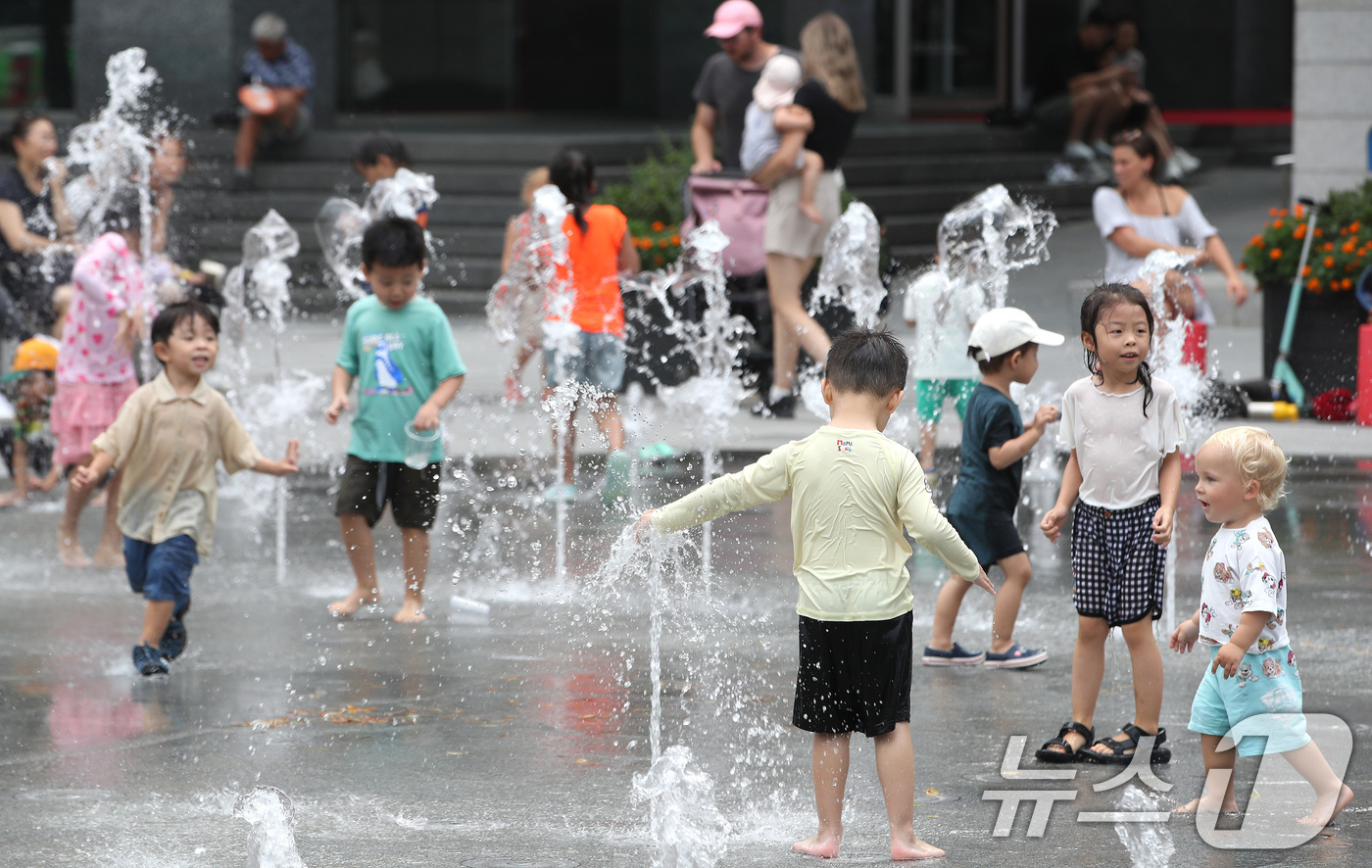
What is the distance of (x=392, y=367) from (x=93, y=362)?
210cm

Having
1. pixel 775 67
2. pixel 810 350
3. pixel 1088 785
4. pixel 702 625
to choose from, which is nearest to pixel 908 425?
pixel 810 350

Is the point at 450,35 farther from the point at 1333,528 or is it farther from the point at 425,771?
the point at 425,771

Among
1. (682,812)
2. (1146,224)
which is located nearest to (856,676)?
(682,812)

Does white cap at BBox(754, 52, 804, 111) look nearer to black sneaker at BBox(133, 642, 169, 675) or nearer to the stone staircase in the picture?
the stone staircase

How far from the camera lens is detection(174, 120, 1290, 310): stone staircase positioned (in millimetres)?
16234

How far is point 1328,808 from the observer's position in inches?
176

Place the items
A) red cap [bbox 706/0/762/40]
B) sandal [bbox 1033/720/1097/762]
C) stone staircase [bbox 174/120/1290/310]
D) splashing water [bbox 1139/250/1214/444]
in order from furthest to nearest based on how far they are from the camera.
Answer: stone staircase [bbox 174/120/1290/310], red cap [bbox 706/0/762/40], splashing water [bbox 1139/250/1214/444], sandal [bbox 1033/720/1097/762]

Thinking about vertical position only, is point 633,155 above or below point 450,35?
below

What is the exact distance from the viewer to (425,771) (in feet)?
16.5

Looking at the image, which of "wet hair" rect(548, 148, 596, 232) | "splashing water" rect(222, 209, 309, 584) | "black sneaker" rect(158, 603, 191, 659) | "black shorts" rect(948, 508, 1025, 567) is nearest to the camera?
"black shorts" rect(948, 508, 1025, 567)

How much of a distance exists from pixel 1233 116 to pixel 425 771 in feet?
68.9

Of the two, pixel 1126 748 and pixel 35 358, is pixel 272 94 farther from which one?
pixel 1126 748

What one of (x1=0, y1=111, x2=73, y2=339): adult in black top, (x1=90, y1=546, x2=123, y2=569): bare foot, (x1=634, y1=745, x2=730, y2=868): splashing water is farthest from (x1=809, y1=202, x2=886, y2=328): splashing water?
(x1=634, y1=745, x2=730, y2=868): splashing water

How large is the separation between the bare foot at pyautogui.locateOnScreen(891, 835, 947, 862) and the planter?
7.44m
